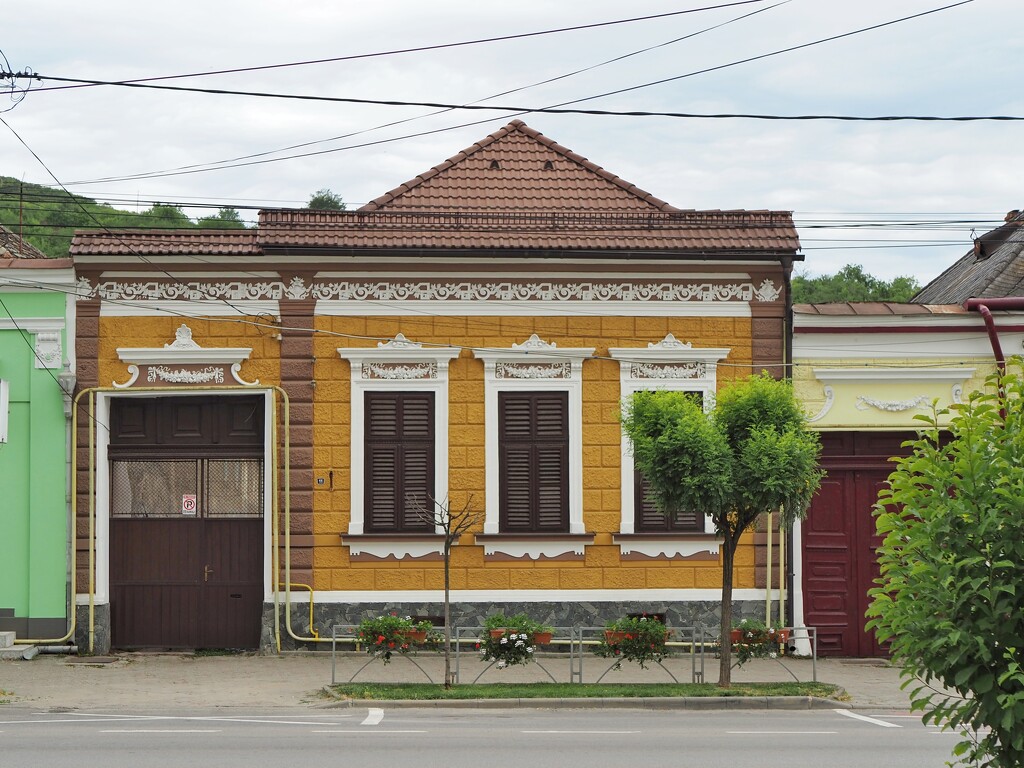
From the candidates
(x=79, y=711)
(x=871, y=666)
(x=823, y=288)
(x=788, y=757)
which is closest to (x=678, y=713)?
(x=788, y=757)

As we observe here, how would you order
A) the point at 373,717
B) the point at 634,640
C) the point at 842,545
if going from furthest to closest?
the point at 842,545 < the point at 634,640 < the point at 373,717

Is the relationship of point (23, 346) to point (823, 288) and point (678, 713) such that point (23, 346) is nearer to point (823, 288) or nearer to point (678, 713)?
point (678, 713)

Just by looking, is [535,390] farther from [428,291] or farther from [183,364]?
[183,364]

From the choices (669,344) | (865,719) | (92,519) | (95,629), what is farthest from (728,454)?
(95,629)

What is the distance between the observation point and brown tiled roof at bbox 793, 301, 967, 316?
1967 centimetres

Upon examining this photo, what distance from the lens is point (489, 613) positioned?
19219mm

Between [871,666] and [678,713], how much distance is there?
542 cm

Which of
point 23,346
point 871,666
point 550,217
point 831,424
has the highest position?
point 550,217

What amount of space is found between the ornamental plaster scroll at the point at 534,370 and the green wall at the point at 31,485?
664cm

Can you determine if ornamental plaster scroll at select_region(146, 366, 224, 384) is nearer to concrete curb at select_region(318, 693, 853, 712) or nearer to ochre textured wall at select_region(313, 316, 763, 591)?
ochre textured wall at select_region(313, 316, 763, 591)

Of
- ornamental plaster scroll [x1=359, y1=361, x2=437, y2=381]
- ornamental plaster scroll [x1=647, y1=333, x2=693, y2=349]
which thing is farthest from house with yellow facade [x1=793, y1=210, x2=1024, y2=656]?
ornamental plaster scroll [x1=359, y1=361, x2=437, y2=381]

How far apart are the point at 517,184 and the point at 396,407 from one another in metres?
4.19

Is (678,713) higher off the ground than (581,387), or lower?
lower

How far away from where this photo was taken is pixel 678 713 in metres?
14.9
